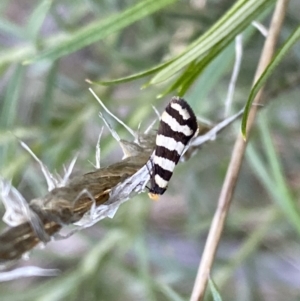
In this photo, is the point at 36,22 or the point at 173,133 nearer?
the point at 173,133

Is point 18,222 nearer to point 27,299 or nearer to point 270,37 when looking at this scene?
point 270,37

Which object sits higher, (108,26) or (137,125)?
(108,26)

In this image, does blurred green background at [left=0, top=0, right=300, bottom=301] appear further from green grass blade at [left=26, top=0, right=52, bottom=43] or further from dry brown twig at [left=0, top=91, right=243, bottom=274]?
dry brown twig at [left=0, top=91, right=243, bottom=274]

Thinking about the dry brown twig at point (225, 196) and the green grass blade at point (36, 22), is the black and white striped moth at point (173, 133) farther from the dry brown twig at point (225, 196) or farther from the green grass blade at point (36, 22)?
the green grass blade at point (36, 22)

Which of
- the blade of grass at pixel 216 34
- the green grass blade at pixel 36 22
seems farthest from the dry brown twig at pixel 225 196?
the green grass blade at pixel 36 22

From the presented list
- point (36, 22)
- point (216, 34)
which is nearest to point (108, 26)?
point (216, 34)

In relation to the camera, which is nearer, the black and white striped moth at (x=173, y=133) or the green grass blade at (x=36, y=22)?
the black and white striped moth at (x=173, y=133)

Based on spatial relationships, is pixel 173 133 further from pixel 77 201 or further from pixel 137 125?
pixel 137 125

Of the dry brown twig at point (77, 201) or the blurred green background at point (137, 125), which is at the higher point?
the dry brown twig at point (77, 201)
